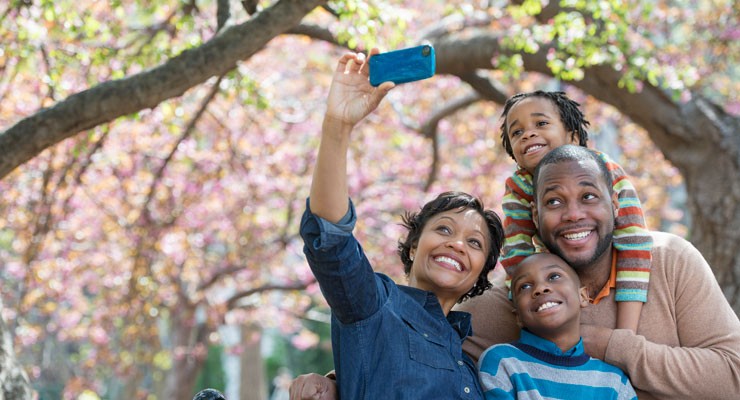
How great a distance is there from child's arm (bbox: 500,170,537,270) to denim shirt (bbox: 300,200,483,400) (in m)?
0.50

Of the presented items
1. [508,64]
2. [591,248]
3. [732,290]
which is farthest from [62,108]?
[732,290]

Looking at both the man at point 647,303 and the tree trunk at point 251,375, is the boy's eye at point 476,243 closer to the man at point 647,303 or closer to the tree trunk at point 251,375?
the man at point 647,303

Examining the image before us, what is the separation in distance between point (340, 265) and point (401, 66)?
1.57ft

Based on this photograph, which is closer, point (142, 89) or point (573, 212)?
point (573, 212)

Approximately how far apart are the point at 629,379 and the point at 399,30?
321 cm

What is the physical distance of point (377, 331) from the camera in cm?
200

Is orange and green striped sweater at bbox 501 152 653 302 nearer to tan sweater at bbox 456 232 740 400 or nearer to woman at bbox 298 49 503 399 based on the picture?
tan sweater at bbox 456 232 740 400

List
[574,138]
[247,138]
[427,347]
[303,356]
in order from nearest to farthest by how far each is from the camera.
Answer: [427,347] → [574,138] → [247,138] → [303,356]

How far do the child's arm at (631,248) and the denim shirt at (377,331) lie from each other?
547 mm

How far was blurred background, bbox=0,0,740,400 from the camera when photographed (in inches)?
189

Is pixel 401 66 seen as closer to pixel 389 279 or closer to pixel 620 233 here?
pixel 389 279

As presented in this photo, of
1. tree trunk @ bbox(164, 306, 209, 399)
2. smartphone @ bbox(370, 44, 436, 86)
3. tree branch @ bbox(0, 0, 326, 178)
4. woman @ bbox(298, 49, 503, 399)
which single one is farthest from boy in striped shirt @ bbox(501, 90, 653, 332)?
tree trunk @ bbox(164, 306, 209, 399)

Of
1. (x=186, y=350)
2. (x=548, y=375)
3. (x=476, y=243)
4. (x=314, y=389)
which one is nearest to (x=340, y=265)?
(x=314, y=389)

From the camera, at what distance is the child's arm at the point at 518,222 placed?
2.68m
